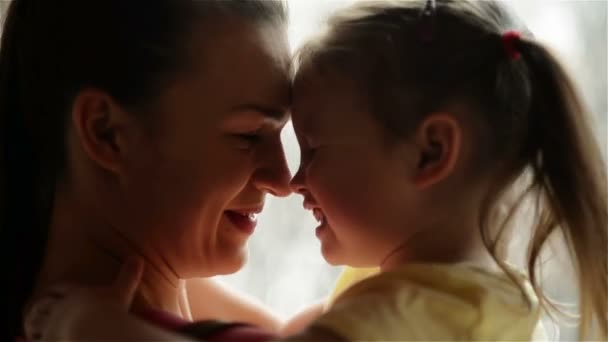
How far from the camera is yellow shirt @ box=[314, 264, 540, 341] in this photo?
34.4 inches

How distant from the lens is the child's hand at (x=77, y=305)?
0.90 metres

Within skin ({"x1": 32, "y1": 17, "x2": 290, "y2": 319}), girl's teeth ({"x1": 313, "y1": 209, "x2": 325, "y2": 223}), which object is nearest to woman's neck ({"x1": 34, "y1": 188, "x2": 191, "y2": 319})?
skin ({"x1": 32, "y1": 17, "x2": 290, "y2": 319})

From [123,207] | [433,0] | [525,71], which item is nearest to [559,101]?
[525,71]

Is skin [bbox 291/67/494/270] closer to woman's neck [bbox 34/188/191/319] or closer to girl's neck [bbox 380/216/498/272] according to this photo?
girl's neck [bbox 380/216/498/272]

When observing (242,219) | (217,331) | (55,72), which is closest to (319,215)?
(242,219)

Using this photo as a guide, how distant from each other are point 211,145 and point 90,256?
0.55ft

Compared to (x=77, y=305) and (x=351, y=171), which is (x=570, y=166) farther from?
(x=77, y=305)

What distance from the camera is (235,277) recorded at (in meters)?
1.37

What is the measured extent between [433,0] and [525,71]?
0.37 feet

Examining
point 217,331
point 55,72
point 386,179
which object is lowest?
point 217,331

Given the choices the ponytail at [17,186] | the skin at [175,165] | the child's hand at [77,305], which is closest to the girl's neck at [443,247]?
the skin at [175,165]

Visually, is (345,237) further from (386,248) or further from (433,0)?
(433,0)

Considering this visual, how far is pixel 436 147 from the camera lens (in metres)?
0.97

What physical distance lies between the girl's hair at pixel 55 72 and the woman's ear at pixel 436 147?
0.21 meters
